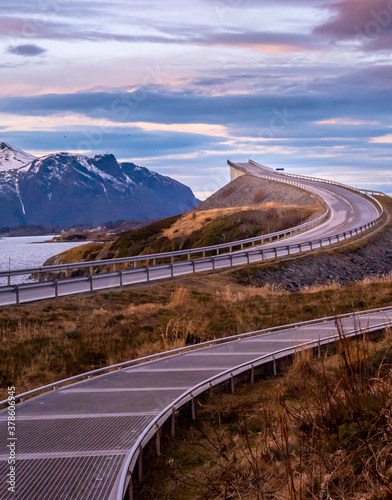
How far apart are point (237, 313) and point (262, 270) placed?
1264 cm

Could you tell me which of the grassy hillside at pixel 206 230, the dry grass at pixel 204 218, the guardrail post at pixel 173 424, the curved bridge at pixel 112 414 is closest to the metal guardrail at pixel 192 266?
the curved bridge at pixel 112 414

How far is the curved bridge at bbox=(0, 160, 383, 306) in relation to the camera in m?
23.1

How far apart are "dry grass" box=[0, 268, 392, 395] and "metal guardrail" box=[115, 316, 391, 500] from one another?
178 cm

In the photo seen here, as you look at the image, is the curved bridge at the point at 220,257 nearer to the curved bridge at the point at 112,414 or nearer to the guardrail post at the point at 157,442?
the curved bridge at the point at 112,414

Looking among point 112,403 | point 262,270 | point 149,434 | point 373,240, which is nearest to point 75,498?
point 149,434

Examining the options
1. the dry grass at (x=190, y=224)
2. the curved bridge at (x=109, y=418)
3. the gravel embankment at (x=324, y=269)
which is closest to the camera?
the curved bridge at (x=109, y=418)

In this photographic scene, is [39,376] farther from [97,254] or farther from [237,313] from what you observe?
[97,254]

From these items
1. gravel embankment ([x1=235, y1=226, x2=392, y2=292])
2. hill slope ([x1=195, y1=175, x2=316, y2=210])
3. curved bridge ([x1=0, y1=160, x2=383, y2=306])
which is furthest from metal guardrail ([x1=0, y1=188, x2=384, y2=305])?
hill slope ([x1=195, y1=175, x2=316, y2=210])

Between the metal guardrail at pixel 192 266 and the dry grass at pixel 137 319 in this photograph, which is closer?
the dry grass at pixel 137 319

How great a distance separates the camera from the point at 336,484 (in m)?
5.91

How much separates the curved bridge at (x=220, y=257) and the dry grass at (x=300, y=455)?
14502 mm

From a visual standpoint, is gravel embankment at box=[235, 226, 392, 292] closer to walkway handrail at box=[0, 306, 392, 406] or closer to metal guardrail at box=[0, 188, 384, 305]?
metal guardrail at box=[0, 188, 384, 305]

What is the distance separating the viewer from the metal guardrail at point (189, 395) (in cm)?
660

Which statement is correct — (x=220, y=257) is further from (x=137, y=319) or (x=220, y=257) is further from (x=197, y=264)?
(x=137, y=319)
